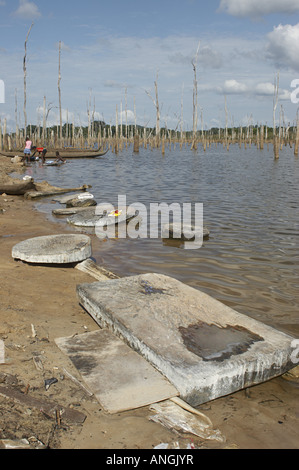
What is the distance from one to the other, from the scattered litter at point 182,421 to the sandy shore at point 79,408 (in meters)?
0.04

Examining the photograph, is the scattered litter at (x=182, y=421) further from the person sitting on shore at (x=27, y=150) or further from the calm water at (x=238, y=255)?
the person sitting on shore at (x=27, y=150)

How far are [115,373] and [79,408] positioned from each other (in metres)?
0.33

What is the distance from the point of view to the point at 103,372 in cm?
240

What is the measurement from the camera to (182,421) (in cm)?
207

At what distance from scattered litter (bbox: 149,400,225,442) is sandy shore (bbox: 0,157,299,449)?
4 cm

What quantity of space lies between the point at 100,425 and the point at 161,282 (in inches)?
69.6

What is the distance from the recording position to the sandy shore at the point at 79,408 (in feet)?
6.30

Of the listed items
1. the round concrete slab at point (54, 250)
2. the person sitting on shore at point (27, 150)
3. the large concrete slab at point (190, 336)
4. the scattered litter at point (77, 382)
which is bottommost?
the scattered litter at point (77, 382)

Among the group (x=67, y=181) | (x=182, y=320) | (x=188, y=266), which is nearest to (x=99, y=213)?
(x=188, y=266)

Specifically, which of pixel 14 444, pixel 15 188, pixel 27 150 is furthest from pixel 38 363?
pixel 27 150

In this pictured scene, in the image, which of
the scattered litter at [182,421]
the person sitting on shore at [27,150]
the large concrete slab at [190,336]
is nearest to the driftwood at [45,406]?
the scattered litter at [182,421]

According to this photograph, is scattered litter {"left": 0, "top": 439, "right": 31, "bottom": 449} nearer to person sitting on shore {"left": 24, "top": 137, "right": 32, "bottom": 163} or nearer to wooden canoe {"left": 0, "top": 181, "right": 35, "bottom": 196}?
wooden canoe {"left": 0, "top": 181, "right": 35, "bottom": 196}

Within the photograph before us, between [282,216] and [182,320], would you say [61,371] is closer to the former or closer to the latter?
[182,320]

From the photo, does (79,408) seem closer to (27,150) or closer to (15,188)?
(15,188)
